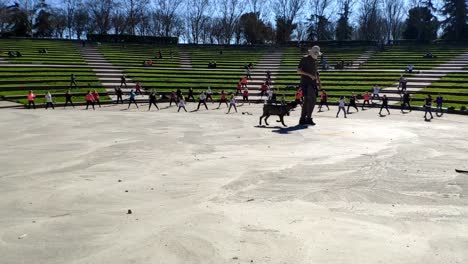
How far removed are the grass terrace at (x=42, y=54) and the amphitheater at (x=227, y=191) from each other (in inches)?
1237

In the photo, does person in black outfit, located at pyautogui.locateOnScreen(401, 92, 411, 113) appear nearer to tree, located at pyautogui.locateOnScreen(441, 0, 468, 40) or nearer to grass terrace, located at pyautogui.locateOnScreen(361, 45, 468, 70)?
grass terrace, located at pyautogui.locateOnScreen(361, 45, 468, 70)

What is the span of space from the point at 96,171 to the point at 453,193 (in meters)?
7.81

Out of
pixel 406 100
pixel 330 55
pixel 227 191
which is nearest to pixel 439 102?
pixel 406 100

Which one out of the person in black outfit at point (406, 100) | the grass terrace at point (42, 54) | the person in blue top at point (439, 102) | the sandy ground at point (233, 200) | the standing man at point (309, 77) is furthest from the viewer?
the grass terrace at point (42, 54)

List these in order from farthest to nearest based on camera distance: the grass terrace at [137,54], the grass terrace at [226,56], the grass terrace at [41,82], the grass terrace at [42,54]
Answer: the grass terrace at [226,56] < the grass terrace at [137,54] < the grass terrace at [42,54] < the grass terrace at [41,82]

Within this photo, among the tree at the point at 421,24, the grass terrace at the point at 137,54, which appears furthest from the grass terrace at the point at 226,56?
the tree at the point at 421,24

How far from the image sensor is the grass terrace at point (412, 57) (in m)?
52.9

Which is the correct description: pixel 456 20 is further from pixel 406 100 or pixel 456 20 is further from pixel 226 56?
pixel 406 100

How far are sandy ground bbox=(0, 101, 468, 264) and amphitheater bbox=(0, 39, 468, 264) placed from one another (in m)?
0.03

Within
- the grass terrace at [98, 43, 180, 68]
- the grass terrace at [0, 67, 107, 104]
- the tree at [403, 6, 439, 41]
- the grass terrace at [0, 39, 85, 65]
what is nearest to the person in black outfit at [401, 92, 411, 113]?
the grass terrace at [0, 67, 107, 104]

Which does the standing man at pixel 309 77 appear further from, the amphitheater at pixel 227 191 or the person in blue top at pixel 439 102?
the person in blue top at pixel 439 102

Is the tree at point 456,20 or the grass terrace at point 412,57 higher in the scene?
the tree at point 456,20

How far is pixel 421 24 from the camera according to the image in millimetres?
82375

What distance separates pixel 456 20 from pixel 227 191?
82.9m
